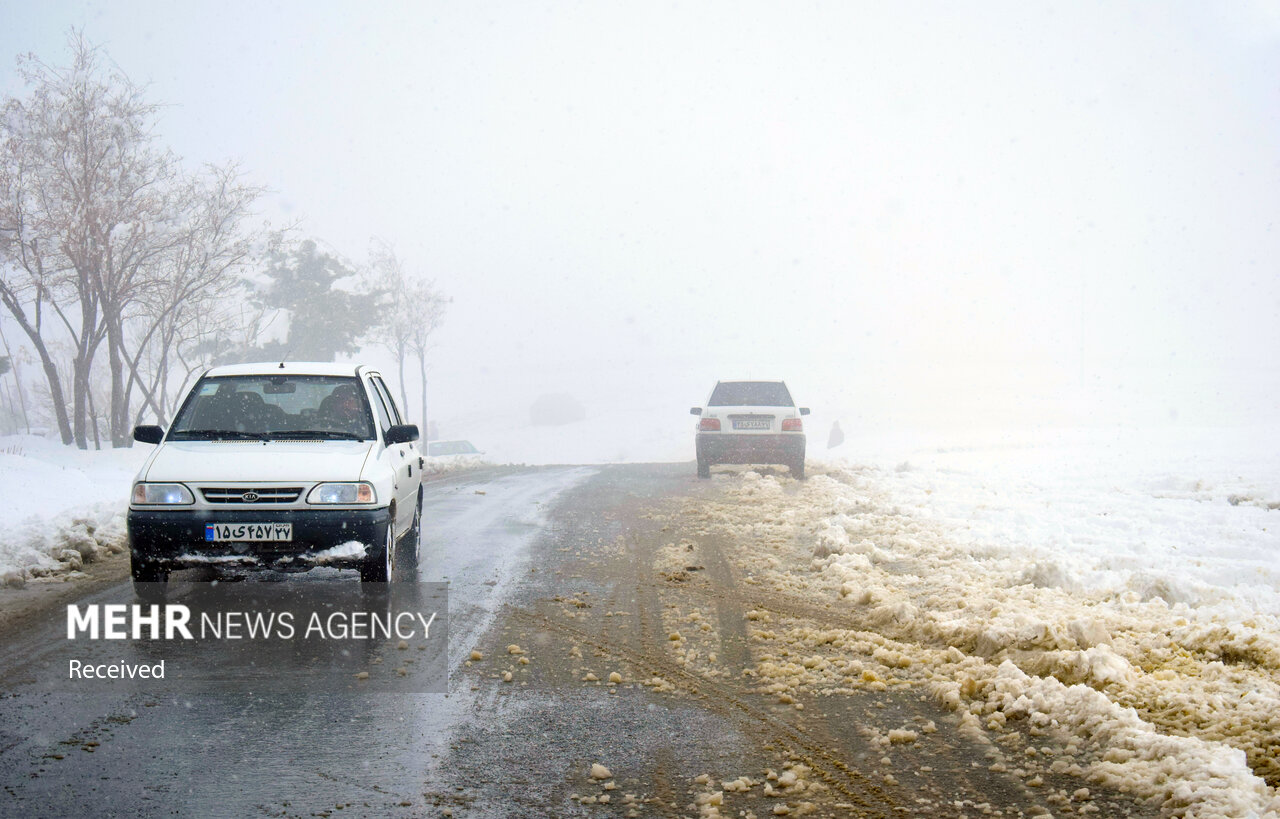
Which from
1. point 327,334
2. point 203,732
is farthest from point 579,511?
point 327,334

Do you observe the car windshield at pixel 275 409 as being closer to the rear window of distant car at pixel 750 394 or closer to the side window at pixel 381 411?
the side window at pixel 381 411

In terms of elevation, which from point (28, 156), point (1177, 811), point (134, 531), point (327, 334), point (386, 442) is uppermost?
point (28, 156)

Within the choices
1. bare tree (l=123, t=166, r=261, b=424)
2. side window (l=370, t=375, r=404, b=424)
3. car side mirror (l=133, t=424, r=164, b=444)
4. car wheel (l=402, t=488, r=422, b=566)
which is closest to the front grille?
car side mirror (l=133, t=424, r=164, b=444)

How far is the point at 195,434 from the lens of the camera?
6.83 meters

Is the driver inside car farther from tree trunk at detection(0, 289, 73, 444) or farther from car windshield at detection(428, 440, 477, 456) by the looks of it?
car windshield at detection(428, 440, 477, 456)

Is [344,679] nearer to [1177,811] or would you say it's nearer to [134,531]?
[134,531]

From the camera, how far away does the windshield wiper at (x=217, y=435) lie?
6797 mm

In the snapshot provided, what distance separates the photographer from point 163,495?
19.3 feet

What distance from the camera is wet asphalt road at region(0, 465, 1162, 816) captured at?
316 centimetres

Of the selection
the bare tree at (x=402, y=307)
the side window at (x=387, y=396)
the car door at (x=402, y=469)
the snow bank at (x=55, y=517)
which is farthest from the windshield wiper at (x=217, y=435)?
the bare tree at (x=402, y=307)

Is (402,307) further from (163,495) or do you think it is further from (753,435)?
(163,495)

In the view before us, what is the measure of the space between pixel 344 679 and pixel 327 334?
40.6 m

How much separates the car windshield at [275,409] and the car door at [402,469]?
1.29 feet

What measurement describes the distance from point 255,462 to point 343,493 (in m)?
0.70
